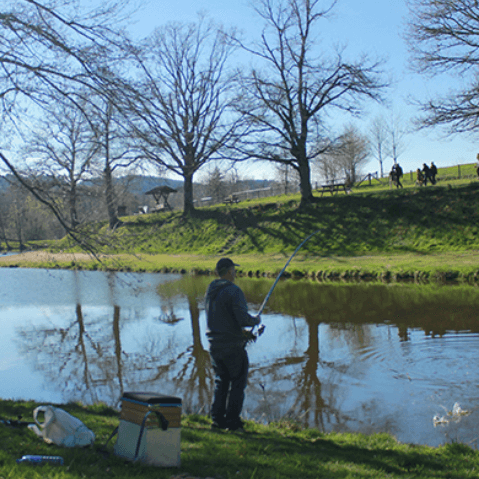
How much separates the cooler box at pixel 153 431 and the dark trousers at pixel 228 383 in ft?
4.54

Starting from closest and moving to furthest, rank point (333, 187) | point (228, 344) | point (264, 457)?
point (264, 457), point (228, 344), point (333, 187)

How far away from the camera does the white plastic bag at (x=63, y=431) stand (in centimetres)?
409

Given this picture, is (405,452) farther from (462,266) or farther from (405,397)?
(462,266)

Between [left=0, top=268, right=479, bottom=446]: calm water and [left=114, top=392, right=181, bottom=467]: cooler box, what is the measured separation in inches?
91.5

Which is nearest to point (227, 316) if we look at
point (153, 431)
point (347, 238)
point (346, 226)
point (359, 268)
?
point (153, 431)

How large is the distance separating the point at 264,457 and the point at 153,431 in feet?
3.38

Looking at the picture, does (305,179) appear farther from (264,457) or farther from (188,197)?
(264,457)

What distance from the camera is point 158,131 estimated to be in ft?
20.8

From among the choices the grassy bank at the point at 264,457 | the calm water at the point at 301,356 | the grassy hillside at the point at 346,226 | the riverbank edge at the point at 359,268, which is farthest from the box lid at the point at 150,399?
the grassy hillside at the point at 346,226

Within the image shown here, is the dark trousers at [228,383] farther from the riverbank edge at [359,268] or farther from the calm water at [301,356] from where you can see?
the riverbank edge at [359,268]

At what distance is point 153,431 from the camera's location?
3697 mm

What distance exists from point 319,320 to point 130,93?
23.4 feet

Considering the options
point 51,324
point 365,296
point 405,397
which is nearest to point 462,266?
point 365,296

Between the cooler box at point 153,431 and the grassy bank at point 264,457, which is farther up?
the cooler box at point 153,431
